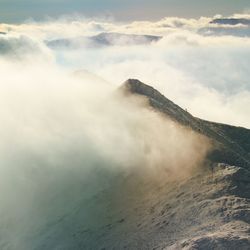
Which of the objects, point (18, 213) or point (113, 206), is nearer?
point (113, 206)

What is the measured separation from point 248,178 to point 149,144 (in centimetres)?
4418

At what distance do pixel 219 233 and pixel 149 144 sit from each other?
217ft

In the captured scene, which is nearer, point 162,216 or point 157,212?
point 162,216

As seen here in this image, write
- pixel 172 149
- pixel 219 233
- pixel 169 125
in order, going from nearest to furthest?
1. pixel 219 233
2. pixel 172 149
3. pixel 169 125

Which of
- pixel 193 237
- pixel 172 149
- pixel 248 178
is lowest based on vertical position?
pixel 193 237

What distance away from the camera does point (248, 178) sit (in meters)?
151

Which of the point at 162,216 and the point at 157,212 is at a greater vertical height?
the point at 157,212

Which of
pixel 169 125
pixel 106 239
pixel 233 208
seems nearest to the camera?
pixel 233 208

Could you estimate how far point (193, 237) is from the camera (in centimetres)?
12731

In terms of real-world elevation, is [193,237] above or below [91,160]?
below

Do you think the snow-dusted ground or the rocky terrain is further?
the rocky terrain

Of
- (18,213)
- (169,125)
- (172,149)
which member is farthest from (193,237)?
(18,213)

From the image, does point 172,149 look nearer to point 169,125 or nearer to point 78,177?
point 169,125

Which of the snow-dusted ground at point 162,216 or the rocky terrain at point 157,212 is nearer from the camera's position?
the snow-dusted ground at point 162,216
